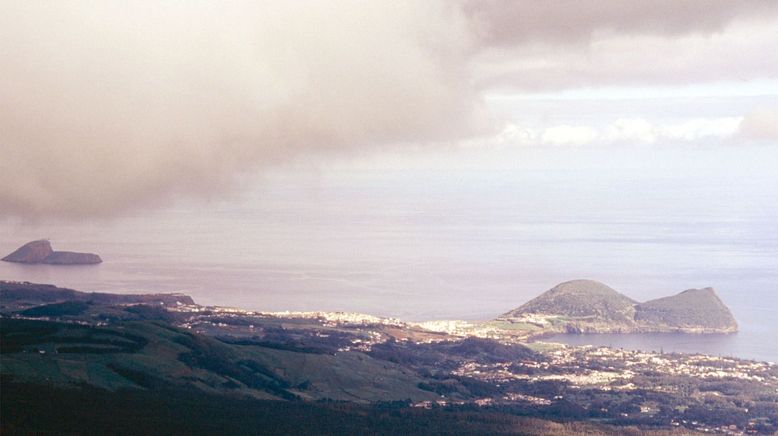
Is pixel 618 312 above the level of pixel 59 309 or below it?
above

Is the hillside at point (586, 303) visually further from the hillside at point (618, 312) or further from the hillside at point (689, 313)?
the hillside at point (689, 313)

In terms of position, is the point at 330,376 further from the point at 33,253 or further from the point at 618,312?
the point at 33,253

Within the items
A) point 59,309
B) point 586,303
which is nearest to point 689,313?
point 586,303

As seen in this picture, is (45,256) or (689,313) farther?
(45,256)

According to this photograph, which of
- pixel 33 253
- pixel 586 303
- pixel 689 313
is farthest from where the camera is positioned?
pixel 33 253

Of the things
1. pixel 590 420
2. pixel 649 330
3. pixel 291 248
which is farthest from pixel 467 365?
pixel 291 248

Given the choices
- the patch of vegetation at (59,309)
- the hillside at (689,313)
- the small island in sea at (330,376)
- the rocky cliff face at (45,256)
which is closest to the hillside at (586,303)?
the hillside at (689,313)

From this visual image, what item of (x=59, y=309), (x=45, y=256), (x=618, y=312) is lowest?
(x=59, y=309)

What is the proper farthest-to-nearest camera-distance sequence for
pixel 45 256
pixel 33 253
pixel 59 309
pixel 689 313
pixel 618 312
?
pixel 45 256 → pixel 33 253 → pixel 618 312 → pixel 689 313 → pixel 59 309
